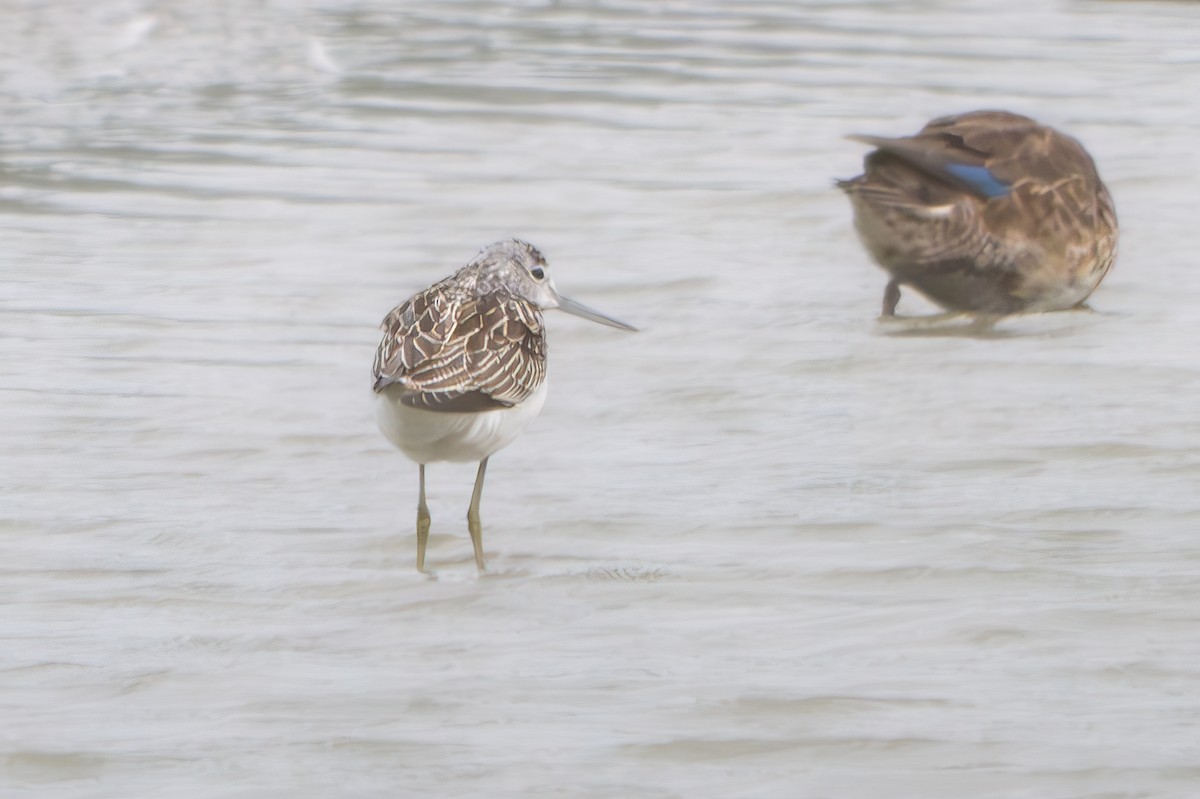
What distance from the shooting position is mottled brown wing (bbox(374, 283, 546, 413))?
608 centimetres

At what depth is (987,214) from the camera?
29.0ft

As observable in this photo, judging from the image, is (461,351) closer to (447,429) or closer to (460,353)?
(460,353)

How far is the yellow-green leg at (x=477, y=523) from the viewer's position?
6293mm

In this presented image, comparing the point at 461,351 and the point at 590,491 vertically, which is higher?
the point at 461,351

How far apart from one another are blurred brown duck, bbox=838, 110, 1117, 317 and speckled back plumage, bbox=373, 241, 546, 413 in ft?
7.59

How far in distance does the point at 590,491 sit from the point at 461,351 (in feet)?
2.75

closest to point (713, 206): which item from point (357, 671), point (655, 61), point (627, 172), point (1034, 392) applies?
point (627, 172)

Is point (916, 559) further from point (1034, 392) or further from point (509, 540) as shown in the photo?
point (1034, 392)

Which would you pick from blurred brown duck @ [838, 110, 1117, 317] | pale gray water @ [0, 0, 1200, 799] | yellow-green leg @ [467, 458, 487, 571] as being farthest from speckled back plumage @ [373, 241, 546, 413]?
blurred brown duck @ [838, 110, 1117, 317]

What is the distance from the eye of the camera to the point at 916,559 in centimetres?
611

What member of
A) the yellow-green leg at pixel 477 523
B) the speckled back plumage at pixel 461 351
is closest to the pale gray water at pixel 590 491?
the yellow-green leg at pixel 477 523

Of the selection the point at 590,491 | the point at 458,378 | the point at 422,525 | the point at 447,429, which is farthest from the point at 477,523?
the point at 590,491

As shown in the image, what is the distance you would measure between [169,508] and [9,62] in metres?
11.1

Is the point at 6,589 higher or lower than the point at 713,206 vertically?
higher
